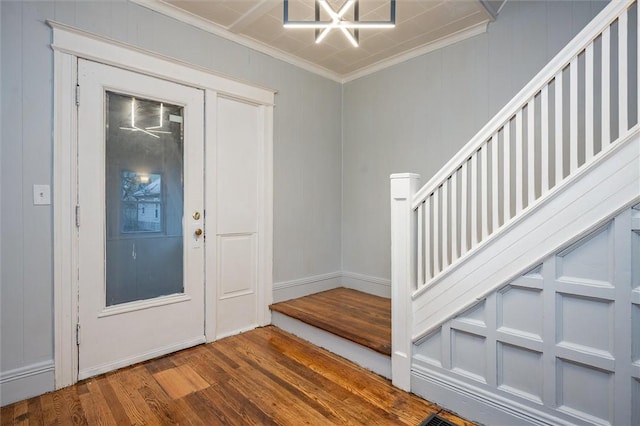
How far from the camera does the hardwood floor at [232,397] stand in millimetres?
1891

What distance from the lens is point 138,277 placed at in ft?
8.43

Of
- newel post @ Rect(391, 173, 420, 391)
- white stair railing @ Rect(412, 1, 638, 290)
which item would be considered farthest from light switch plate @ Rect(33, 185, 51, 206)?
white stair railing @ Rect(412, 1, 638, 290)

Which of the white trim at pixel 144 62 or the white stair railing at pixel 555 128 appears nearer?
the white stair railing at pixel 555 128

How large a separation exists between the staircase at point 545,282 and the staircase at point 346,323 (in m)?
0.27

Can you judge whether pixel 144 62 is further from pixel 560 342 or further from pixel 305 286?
pixel 560 342

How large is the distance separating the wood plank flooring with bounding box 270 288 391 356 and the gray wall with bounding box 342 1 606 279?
1.35 ft

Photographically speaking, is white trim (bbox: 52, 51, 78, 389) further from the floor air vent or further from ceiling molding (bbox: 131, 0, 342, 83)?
the floor air vent

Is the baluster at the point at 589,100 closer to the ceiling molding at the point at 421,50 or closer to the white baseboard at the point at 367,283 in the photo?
the ceiling molding at the point at 421,50

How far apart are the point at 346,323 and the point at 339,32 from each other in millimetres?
2613

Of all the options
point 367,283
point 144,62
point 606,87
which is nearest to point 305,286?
point 367,283

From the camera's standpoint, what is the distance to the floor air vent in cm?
184

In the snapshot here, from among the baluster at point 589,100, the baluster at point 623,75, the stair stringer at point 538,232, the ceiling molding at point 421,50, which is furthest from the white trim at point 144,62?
the baluster at point 623,75

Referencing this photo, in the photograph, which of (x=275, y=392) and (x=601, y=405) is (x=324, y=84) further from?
(x=601, y=405)

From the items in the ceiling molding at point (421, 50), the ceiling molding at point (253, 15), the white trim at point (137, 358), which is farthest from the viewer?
the ceiling molding at point (421, 50)
